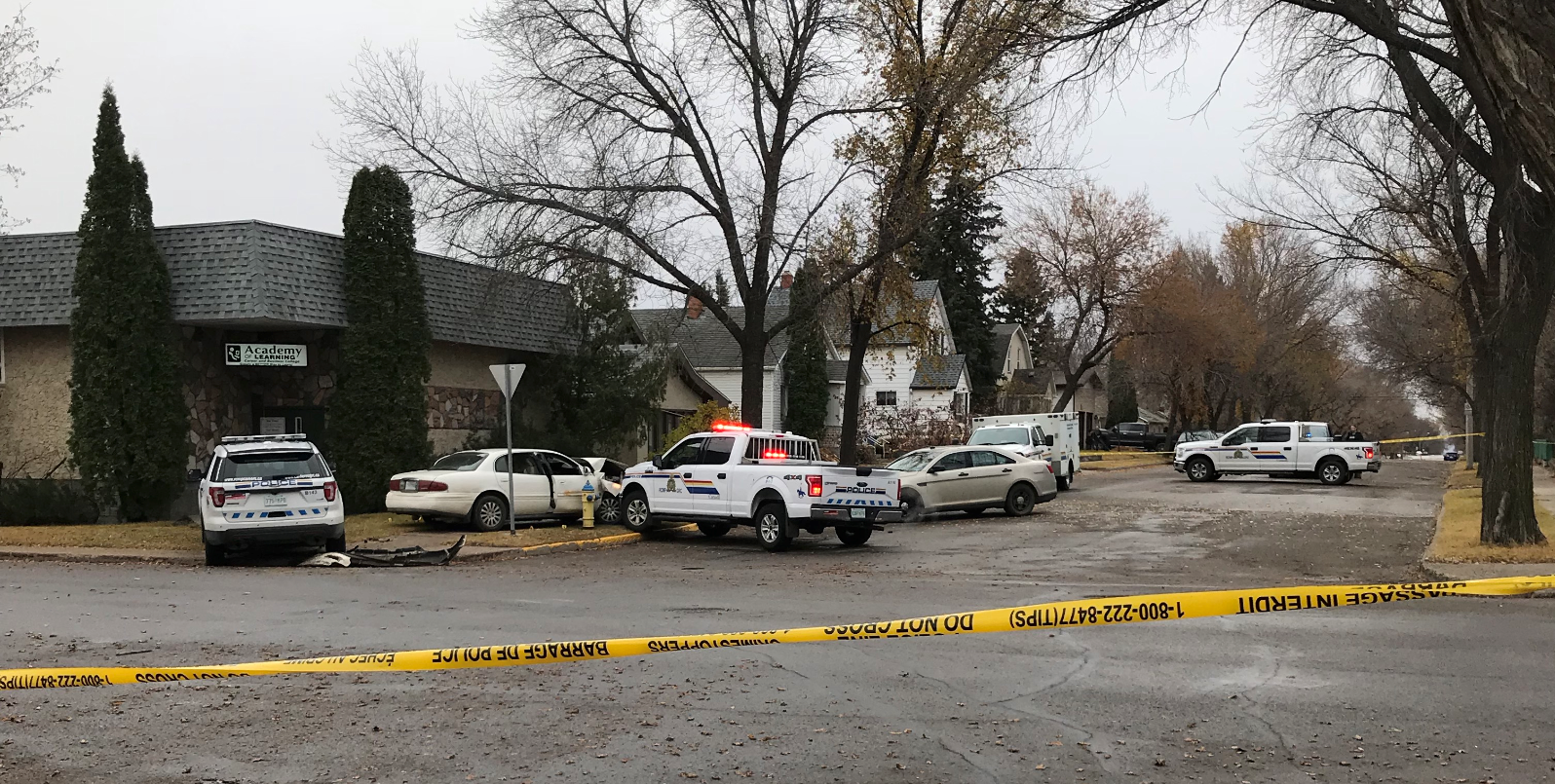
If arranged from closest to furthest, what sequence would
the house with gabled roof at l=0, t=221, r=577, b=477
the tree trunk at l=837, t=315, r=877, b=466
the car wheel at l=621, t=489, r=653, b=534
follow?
1. the car wheel at l=621, t=489, r=653, b=534
2. the house with gabled roof at l=0, t=221, r=577, b=477
3. the tree trunk at l=837, t=315, r=877, b=466

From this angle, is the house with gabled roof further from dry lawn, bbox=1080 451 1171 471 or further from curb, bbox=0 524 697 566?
dry lawn, bbox=1080 451 1171 471

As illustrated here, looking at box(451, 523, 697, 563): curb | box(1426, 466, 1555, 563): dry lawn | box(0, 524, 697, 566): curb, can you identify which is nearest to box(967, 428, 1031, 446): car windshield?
box(1426, 466, 1555, 563): dry lawn

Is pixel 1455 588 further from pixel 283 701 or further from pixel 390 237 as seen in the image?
pixel 390 237

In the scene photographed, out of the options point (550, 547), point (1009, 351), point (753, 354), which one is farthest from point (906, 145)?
point (1009, 351)

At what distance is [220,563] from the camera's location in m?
17.4

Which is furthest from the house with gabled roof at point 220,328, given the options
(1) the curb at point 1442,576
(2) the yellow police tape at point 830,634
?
(1) the curb at point 1442,576

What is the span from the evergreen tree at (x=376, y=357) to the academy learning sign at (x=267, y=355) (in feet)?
2.80

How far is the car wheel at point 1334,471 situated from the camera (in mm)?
35969

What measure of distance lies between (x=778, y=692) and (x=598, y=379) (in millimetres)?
22785

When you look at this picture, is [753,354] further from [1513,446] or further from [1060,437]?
[1513,446]

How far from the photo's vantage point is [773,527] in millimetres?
18891

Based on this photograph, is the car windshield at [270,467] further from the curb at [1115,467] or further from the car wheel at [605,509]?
the curb at [1115,467]

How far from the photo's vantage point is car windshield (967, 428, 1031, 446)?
3347cm

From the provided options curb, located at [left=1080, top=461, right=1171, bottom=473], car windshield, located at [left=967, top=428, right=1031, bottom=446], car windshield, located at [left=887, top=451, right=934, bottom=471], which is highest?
car windshield, located at [left=967, top=428, right=1031, bottom=446]
